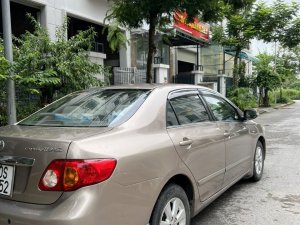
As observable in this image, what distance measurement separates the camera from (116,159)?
108 inches

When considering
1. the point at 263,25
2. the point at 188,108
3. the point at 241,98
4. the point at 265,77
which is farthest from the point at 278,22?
the point at 188,108

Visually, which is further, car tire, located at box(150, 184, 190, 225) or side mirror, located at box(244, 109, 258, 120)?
side mirror, located at box(244, 109, 258, 120)

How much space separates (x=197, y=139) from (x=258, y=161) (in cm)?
251

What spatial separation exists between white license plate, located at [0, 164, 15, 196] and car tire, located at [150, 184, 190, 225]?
3.65ft

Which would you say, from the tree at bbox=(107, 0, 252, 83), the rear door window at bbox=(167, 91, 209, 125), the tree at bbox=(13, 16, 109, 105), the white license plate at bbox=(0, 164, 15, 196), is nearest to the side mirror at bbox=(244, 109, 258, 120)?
the rear door window at bbox=(167, 91, 209, 125)

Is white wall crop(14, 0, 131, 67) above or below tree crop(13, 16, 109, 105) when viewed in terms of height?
above

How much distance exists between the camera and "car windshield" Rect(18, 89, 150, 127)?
3.29 m

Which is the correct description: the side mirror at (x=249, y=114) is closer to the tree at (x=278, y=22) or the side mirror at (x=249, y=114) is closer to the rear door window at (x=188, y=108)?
the rear door window at (x=188, y=108)

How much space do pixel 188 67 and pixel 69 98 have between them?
21595 millimetres

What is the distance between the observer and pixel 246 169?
17.6ft

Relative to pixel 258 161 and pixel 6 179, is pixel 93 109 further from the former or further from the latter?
pixel 258 161

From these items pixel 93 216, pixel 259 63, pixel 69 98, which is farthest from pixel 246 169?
pixel 259 63

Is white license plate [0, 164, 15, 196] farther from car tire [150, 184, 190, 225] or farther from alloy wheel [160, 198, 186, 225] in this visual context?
alloy wheel [160, 198, 186, 225]

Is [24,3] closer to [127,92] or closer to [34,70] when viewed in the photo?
[34,70]
